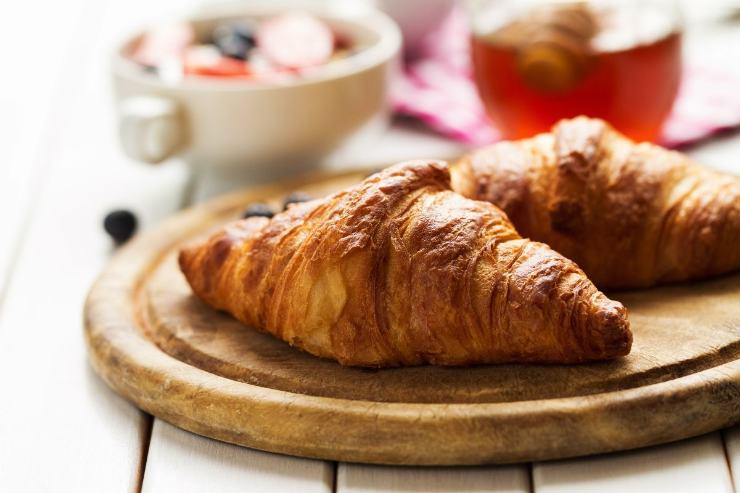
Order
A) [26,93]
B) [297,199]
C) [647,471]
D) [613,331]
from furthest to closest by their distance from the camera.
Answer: [26,93]
[297,199]
[613,331]
[647,471]

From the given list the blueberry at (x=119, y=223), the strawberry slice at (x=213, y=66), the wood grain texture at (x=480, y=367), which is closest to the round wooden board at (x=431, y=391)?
the wood grain texture at (x=480, y=367)

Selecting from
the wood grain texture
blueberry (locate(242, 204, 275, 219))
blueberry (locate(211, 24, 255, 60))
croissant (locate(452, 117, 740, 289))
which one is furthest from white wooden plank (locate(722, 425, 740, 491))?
blueberry (locate(211, 24, 255, 60))

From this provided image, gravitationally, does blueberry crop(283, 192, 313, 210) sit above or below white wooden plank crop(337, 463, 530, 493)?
above

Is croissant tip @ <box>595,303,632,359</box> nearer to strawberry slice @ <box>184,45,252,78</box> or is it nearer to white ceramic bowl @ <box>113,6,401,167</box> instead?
white ceramic bowl @ <box>113,6,401,167</box>

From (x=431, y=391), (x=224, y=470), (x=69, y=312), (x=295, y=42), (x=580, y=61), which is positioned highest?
(x=580, y=61)

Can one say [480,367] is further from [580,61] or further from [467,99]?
[467,99]

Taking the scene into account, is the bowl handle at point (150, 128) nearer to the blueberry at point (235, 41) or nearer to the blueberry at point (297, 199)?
the blueberry at point (235, 41)

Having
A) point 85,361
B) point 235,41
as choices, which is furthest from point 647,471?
point 235,41

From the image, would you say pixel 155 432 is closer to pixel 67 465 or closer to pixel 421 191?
pixel 67 465
